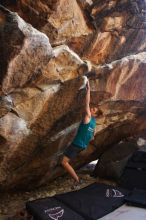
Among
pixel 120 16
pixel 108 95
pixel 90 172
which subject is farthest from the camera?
pixel 90 172

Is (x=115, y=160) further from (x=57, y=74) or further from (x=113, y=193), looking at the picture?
(x=57, y=74)

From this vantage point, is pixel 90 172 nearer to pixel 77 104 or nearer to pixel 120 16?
pixel 77 104

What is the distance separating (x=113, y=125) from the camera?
9461 mm

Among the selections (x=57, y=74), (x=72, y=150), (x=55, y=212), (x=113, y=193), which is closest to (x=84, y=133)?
(x=72, y=150)

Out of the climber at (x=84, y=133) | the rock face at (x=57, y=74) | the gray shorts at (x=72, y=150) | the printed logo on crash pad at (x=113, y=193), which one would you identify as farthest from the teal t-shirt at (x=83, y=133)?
the printed logo on crash pad at (x=113, y=193)

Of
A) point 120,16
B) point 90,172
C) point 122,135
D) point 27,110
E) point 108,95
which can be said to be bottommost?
point 90,172

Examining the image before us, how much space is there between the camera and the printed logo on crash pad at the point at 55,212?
19.4 ft

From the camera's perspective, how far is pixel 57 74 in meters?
6.29

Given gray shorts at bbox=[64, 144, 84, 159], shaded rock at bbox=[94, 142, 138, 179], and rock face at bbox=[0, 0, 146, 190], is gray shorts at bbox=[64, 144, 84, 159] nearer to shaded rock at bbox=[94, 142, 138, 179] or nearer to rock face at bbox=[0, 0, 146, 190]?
rock face at bbox=[0, 0, 146, 190]

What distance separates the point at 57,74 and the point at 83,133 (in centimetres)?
185

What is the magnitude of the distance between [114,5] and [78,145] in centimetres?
346

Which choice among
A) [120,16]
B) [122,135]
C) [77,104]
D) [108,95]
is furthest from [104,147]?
[120,16]

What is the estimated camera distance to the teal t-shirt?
7.42 m

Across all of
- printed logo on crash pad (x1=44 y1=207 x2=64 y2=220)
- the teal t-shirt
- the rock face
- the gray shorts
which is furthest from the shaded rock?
printed logo on crash pad (x1=44 y1=207 x2=64 y2=220)
